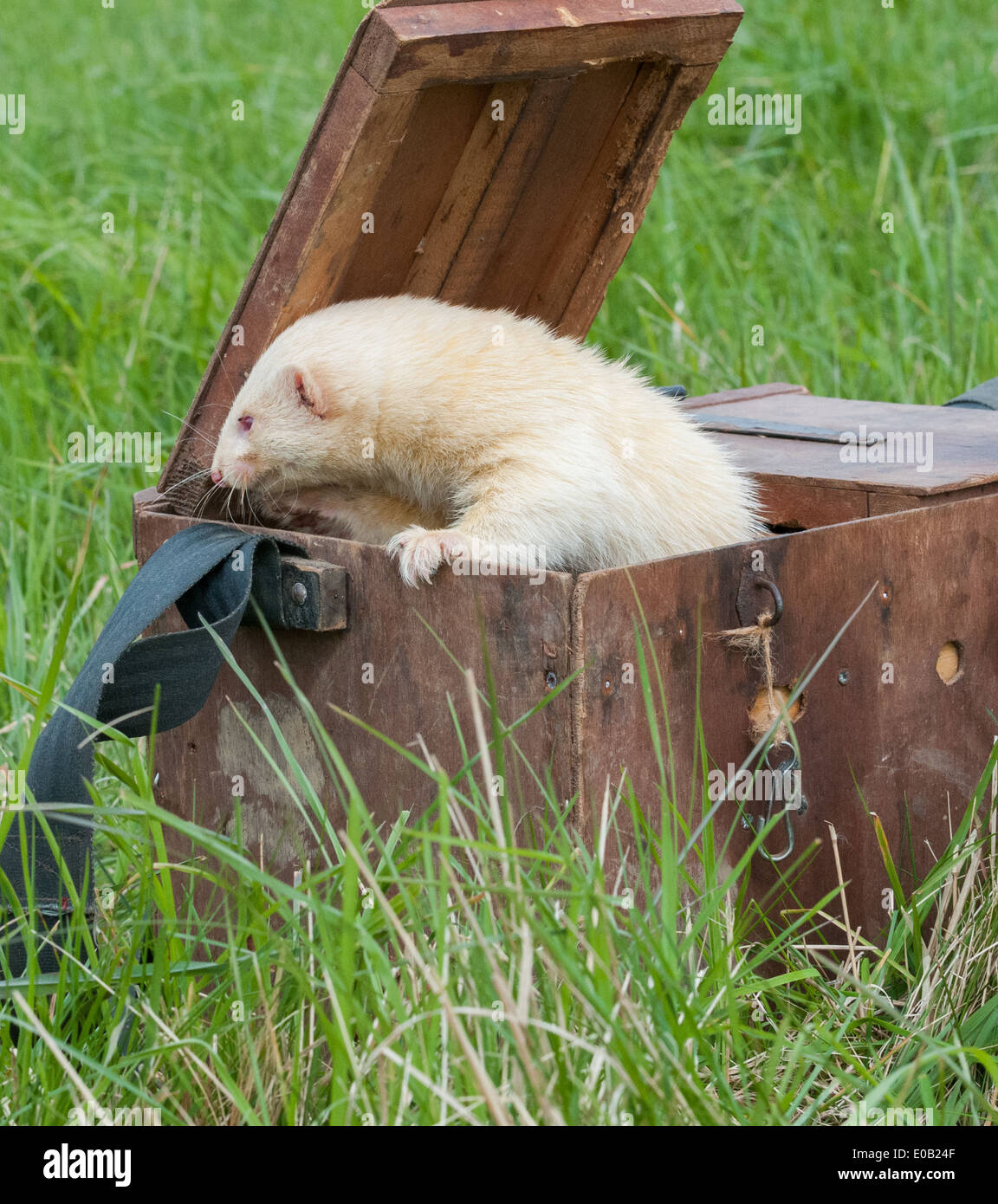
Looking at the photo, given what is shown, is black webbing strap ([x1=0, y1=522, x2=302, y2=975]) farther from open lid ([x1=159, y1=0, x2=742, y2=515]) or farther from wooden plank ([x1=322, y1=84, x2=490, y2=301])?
wooden plank ([x1=322, y1=84, x2=490, y2=301])

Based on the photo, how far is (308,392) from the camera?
2254mm

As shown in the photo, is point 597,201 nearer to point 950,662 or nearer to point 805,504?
point 805,504

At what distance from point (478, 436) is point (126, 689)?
0.66 m

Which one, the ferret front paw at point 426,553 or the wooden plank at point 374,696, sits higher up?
the ferret front paw at point 426,553

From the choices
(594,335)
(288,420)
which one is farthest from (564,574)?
(594,335)

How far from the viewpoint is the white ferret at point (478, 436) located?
2.19 metres

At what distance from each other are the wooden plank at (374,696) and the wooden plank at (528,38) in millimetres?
675

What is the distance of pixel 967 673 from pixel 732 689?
0.53 m

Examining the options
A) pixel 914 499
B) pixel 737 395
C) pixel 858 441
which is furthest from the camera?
pixel 737 395

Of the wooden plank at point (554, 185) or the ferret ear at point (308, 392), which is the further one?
the wooden plank at point (554, 185)

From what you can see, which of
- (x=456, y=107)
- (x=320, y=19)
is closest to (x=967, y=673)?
(x=456, y=107)

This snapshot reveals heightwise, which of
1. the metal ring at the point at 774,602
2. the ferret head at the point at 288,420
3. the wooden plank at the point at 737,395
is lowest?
the metal ring at the point at 774,602

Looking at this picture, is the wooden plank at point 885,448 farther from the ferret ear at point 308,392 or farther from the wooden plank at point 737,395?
the ferret ear at point 308,392

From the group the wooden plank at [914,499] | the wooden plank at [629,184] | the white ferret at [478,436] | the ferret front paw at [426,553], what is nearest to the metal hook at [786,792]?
the white ferret at [478,436]
